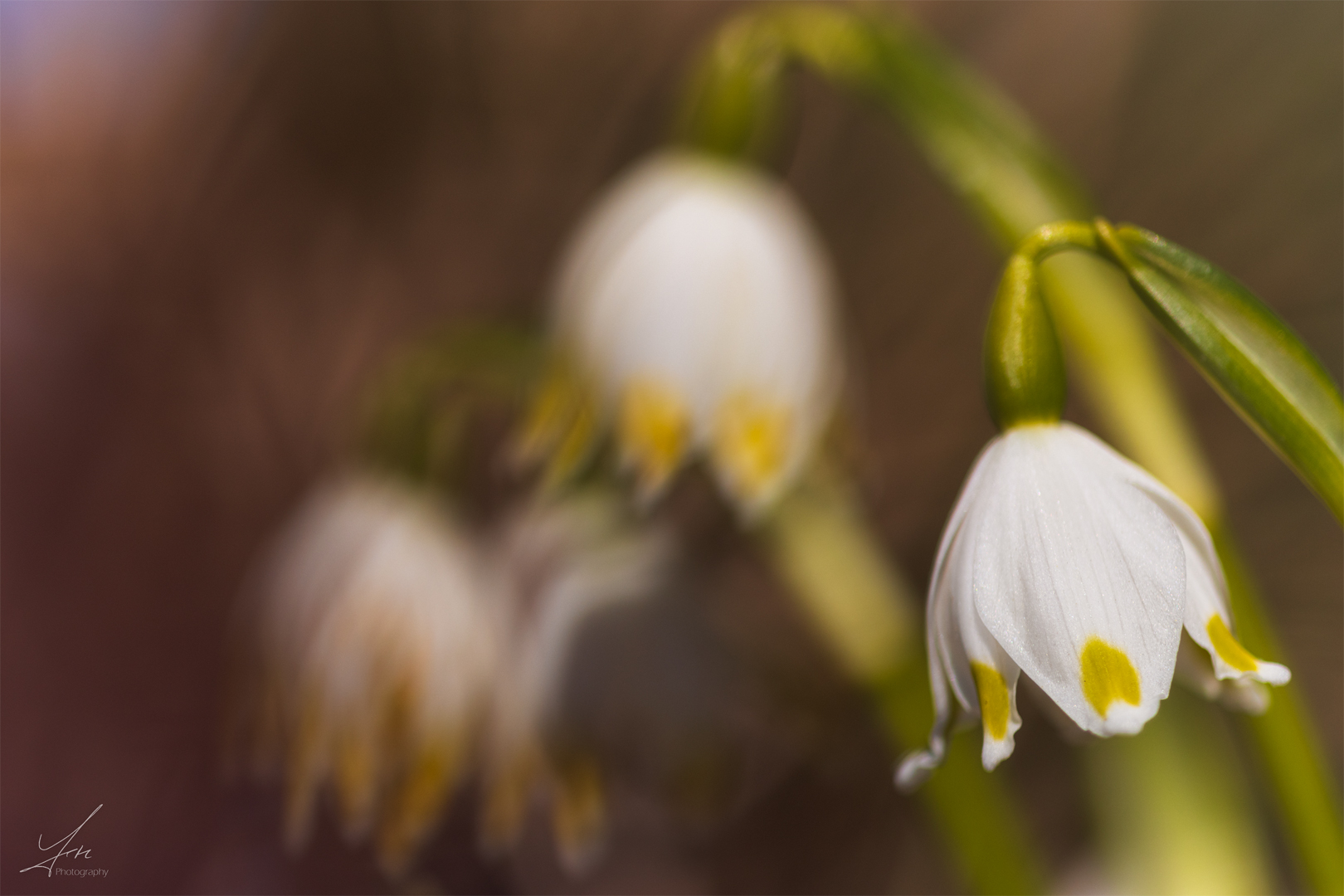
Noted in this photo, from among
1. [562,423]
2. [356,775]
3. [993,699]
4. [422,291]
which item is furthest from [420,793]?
[422,291]

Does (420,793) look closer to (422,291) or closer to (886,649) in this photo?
(886,649)

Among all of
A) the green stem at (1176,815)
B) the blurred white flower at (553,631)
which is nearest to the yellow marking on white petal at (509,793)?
the blurred white flower at (553,631)

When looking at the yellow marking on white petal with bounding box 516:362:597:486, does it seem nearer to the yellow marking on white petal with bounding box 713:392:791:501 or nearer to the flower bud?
the yellow marking on white petal with bounding box 713:392:791:501

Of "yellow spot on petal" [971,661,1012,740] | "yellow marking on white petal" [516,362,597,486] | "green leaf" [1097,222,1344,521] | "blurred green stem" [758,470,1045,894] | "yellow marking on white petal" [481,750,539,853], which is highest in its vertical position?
"green leaf" [1097,222,1344,521]

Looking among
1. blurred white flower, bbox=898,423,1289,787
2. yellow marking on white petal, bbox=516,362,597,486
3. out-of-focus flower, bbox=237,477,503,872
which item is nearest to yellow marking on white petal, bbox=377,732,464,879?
out-of-focus flower, bbox=237,477,503,872

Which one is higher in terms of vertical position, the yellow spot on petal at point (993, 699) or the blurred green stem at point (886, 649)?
the yellow spot on petal at point (993, 699)

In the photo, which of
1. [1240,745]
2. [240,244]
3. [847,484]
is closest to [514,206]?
[240,244]

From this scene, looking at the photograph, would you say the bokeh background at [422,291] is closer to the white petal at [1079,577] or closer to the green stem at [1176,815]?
the green stem at [1176,815]

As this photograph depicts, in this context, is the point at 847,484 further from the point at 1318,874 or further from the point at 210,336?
the point at 210,336
